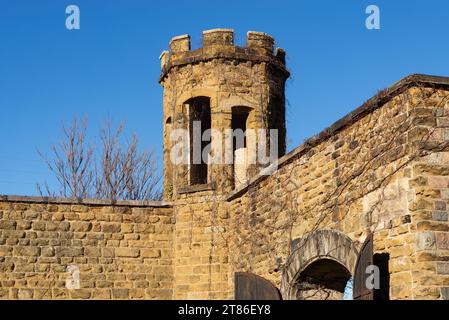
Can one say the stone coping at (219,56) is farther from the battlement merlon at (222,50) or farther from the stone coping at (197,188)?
the stone coping at (197,188)

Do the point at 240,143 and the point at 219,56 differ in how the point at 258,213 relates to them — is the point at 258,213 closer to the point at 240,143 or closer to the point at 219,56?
the point at 240,143

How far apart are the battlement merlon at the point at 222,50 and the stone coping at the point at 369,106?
4.30 metres

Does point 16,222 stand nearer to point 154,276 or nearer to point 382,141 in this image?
point 154,276

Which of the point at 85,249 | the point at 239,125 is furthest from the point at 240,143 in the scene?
the point at 85,249

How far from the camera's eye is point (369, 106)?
891 centimetres

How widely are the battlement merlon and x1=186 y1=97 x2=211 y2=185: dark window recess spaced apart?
0.84 meters

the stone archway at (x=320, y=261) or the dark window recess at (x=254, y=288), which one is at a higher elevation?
the stone archway at (x=320, y=261)

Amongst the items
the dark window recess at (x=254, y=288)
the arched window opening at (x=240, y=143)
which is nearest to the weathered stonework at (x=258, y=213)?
the arched window opening at (x=240, y=143)

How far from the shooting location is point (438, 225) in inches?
311

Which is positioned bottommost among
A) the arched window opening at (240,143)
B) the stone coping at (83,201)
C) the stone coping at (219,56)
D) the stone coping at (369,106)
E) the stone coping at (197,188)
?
the stone coping at (83,201)

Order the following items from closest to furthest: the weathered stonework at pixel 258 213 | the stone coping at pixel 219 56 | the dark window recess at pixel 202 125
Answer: the weathered stonework at pixel 258 213 < the stone coping at pixel 219 56 < the dark window recess at pixel 202 125

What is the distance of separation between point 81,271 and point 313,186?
5361 millimetres

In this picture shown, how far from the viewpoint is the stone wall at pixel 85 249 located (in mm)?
13891
